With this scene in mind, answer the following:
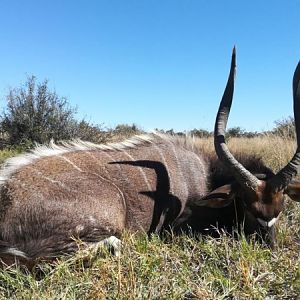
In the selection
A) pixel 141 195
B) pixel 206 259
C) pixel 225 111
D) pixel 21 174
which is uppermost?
pixel 225 111

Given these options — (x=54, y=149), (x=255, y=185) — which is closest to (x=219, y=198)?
(x=255, y=185)

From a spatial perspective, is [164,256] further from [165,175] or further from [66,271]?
[165,175]

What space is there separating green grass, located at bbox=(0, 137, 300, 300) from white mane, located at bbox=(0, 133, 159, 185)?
0.80 metres

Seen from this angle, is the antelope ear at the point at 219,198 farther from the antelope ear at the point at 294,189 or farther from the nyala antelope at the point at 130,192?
the antelope ear at the point at 294,189

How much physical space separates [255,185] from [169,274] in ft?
3.82

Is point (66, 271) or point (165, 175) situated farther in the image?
point (165, 175)

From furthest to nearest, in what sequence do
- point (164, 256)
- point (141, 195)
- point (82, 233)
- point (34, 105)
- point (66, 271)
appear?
point (34, 105)
point (141, 195)
point (82, 233)
point (164, 256)
point (66, 271)

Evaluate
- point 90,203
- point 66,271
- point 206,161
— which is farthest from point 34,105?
point 66,271

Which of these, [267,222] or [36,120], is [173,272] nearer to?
[267,222]

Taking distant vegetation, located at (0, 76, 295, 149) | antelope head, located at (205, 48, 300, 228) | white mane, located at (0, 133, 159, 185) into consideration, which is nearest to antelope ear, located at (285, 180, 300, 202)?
antelope head, located at (205, 48, 300, 228)

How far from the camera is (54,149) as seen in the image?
11.8 feet

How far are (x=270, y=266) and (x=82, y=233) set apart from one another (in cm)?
121

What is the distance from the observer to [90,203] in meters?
3.06

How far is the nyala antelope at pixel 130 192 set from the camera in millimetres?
2832
